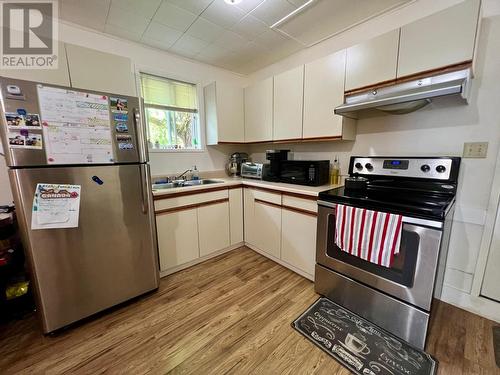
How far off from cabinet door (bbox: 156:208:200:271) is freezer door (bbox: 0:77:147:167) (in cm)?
73

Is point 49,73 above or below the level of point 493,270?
above

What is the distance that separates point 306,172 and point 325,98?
73 cm

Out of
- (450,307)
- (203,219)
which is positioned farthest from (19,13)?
(450,307)

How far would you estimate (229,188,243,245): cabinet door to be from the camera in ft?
8.23

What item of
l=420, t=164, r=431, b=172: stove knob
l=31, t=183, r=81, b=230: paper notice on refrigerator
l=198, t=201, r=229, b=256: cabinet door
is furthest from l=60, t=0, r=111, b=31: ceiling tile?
l=420, t=164, r=431, b=172: stove knob

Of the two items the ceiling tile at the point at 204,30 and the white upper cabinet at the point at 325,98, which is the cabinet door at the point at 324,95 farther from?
the ceiling tile at the point at 204,30

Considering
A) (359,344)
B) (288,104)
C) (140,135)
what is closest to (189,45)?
(288,104)

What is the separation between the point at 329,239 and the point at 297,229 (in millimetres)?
403

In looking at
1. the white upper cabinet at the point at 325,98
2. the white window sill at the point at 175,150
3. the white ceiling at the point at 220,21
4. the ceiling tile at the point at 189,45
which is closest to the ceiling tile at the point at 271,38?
the white ceiling at the point at 220,21

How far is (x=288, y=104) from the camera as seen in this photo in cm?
228

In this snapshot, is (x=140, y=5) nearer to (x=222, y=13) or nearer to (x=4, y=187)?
(x=222, y=13)

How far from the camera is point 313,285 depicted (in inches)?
75.0

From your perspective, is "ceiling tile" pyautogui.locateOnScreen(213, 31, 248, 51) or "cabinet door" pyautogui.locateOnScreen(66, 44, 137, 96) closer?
"cabinet door" pyautogui.locateOnScreen(66, 44, 137, 96)

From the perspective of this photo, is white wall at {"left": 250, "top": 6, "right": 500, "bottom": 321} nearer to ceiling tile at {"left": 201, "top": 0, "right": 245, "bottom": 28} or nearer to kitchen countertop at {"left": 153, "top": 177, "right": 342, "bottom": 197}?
kitchen countertop at {"left": 153, "top": 177, "right": 342, "bottom": 197}
